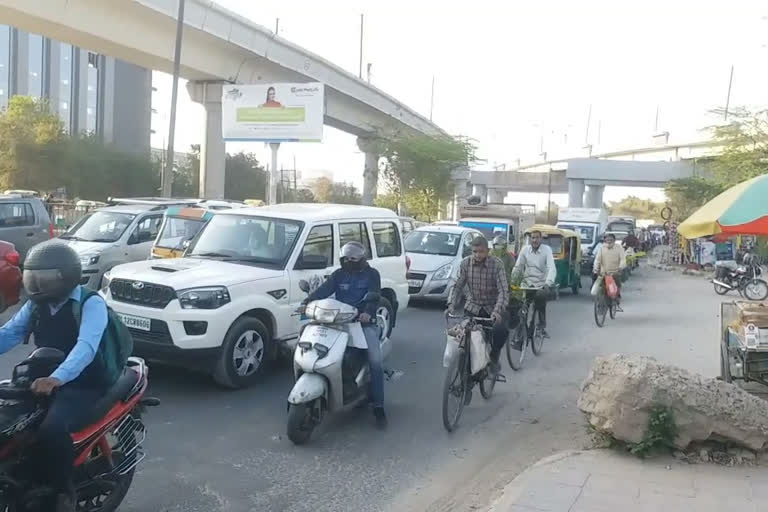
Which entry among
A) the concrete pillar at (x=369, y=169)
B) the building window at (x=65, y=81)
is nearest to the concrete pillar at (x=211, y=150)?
the concrete pillar at (x=369, y=169)

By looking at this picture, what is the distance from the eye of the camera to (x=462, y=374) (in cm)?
705

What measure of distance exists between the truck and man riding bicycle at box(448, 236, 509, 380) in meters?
11.7

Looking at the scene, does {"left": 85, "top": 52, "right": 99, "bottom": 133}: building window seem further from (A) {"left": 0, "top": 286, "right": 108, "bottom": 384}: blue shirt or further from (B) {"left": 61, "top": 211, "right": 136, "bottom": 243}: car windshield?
(A) {"left": 0, "top": 286, "right": 108, "bottom": 384}: blue shirt

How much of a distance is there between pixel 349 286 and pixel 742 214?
3525 millimetres

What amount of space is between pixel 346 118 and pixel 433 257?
2558 centimetres

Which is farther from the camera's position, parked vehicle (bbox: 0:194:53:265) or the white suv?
parked vehicle (bbox: 0:194:53:265)

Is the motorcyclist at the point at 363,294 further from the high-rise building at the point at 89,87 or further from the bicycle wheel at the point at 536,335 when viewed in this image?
the high-rise building at the point at 89,87

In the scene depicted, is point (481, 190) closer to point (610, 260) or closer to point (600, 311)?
point (610, 260)

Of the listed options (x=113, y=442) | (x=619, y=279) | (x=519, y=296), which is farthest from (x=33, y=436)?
(x=619, y=279)

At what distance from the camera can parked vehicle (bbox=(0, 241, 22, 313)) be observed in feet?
35.3

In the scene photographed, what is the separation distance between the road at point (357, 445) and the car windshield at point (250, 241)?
4.35ft

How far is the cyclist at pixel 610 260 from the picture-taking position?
1435 centimetres

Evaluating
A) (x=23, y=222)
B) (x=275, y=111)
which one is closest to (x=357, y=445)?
(x=23, y=222)

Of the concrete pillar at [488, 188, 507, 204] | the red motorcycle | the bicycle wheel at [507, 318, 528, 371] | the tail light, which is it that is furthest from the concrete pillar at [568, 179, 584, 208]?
the red motorcycle
